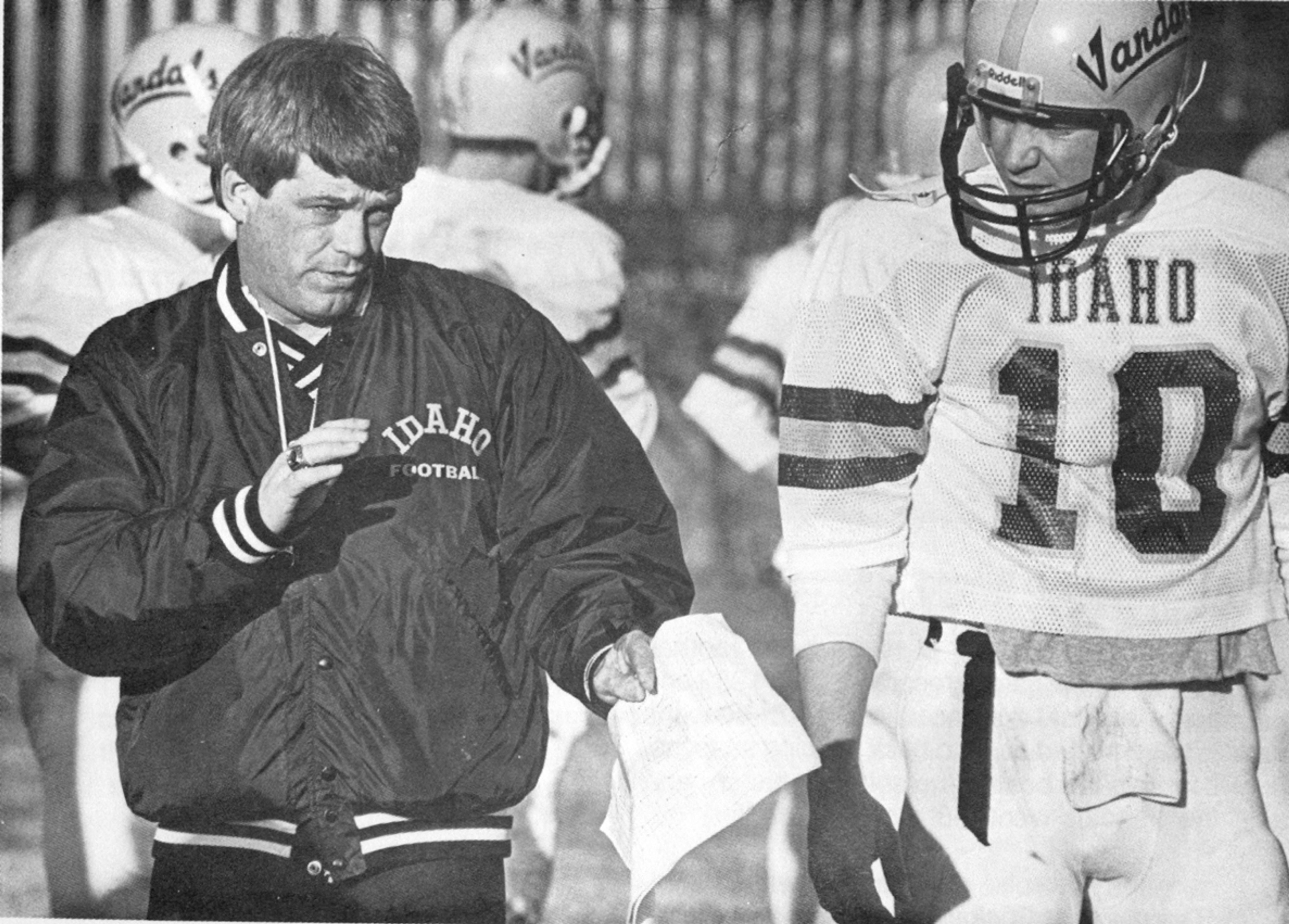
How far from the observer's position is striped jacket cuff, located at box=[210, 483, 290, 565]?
2777 millimetres

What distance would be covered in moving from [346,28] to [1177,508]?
1.57 meters

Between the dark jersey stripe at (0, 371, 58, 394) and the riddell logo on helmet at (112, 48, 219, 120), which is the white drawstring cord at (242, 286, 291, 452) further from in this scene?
the riddell logo on helmet at (112, 48, 219, 120)

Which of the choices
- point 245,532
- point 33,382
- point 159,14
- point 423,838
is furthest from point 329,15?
point 423,838

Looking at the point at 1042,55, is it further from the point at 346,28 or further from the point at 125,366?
the point at 125,366

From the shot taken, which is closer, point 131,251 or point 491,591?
point 491,591

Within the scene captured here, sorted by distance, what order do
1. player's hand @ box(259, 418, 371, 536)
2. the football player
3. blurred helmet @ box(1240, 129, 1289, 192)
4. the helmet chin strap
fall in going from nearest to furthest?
1. player's hand @ box(259, 418, 371, 536)
2. the football player
3. blurred helmet @ box(1240, 129, 1289, 192)
4. the helmet chin strap

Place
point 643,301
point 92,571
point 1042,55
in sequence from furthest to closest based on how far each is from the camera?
point 643,301 < point 92,571 < point 1042,55

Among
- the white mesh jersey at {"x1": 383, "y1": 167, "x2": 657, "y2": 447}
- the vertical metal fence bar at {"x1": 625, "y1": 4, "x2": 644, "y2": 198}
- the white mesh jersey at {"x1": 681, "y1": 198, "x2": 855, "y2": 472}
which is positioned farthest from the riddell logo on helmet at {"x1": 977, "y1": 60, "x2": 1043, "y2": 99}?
the white mesh jersey at {"x1": 383, "y1": 167, "x2": 657, "y2": 447}

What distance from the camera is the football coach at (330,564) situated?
286 cm

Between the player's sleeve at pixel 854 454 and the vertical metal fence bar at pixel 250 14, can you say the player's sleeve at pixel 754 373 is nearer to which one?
the player's sleeve at pixel 854 454

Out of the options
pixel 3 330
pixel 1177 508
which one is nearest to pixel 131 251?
pixel 3 330

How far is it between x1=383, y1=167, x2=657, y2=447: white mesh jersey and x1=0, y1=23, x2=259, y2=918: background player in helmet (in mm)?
395

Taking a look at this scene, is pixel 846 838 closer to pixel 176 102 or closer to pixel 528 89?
pixel 528 89

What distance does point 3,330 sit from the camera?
3115 mm
